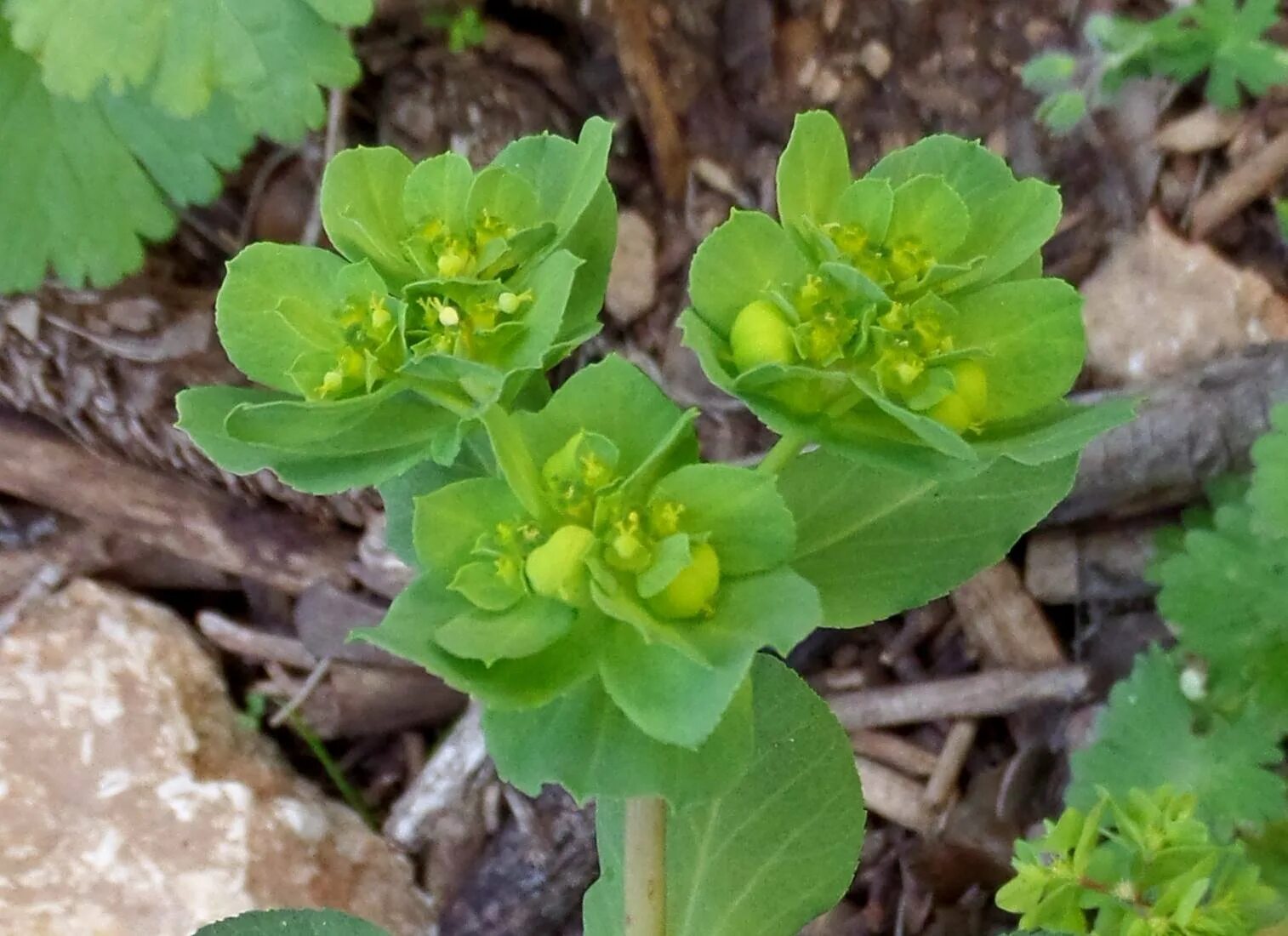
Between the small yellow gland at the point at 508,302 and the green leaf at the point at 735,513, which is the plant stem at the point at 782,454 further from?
the small yellow gland at the point at 508,302

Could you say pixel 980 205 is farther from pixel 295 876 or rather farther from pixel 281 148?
pixel 281 148

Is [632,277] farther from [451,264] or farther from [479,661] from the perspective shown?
[479,661]

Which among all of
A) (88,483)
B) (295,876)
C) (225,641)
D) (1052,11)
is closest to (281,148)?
(88,483)

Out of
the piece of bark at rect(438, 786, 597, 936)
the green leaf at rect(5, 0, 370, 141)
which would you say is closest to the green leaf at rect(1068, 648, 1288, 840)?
the piece of bark at rect(438, 786, 597, 936)

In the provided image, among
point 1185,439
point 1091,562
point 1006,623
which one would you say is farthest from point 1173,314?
point 1006,623

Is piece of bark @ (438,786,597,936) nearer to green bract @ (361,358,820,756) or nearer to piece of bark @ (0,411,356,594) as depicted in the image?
piece of bark @ (0,411,356,594)

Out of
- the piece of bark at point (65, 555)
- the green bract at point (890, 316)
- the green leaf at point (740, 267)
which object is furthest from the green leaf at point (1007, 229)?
the piece of bark at point (65, 555)
